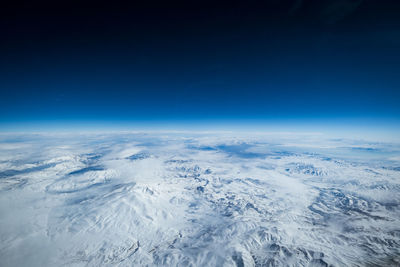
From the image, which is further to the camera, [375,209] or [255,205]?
[255,205]

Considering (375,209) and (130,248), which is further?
(375,209)

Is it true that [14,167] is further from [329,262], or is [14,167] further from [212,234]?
[329,262]

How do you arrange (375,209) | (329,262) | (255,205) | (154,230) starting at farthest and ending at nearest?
(255,205) → (375,209) → (154,230) → (329,262)

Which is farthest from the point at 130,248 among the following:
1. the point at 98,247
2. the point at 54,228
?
the point at 54,228

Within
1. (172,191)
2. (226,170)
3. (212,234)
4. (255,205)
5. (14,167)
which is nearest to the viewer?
(212,234)

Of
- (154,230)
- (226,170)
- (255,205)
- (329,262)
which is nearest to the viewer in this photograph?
(329,262)

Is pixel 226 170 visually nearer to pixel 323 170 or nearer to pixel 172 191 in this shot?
pixel 172 191

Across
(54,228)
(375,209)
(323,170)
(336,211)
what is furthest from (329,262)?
(323,170)

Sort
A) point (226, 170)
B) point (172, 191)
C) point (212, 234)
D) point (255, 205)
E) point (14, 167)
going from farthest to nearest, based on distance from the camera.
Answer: point (226, 170) < point (14, 167) < point (172, 191) < point (255, 205) < point (212, 234)

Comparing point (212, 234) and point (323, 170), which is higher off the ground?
point (323, 170)
